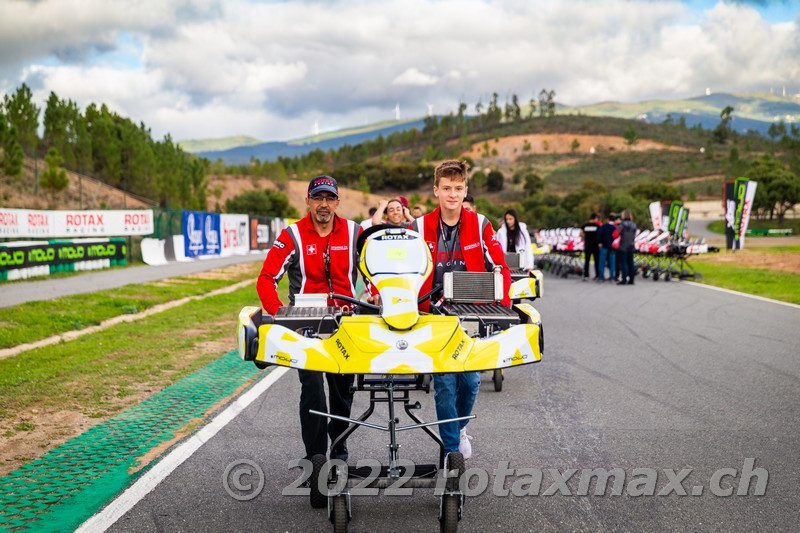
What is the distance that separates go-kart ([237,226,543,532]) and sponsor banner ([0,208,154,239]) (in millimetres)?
22273

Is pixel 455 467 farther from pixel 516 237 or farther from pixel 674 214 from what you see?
pixel 674 214

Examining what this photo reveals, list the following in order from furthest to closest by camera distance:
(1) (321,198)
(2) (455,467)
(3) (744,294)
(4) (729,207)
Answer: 1. (4) (729,207)
2. (3) (744,294)
3. (1) (321,198)
4. (2) (455,467)

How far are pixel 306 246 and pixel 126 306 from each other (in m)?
13.6

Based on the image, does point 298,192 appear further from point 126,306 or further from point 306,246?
point 306,246

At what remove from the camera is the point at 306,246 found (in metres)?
5.26

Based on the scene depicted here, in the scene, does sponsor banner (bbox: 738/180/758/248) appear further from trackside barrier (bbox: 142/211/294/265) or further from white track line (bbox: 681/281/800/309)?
trackside barrier (bbox: 142/211/294/265)

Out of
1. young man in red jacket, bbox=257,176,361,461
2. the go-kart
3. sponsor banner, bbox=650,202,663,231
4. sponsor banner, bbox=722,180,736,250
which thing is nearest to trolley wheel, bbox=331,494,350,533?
the go-kart

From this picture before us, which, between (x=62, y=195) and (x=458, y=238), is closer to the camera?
(x=458, y=238)

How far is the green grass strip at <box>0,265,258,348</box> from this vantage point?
1357 centimetres

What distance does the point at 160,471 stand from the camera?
5.61m

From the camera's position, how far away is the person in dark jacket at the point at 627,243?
24188 millimetres

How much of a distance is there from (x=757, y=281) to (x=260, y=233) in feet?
113

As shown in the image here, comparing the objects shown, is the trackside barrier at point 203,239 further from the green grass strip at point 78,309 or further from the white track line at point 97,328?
the white track line at point 97,328

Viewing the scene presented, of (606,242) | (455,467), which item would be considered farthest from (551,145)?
(455,467)
